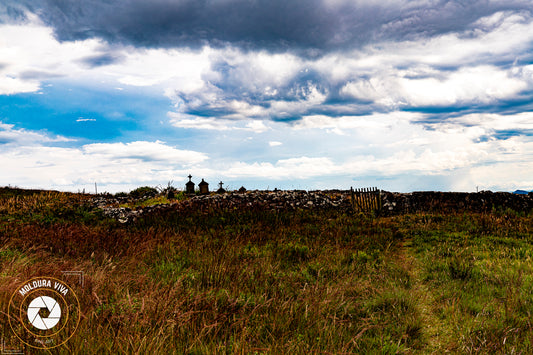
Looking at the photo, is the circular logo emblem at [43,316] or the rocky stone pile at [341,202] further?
the rocky stone pile at [341,202]

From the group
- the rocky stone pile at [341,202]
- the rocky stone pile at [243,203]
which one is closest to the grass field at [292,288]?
the rocky stone pile at [243,203]

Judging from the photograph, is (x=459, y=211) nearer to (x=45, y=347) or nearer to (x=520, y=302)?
(x=520, y=302)

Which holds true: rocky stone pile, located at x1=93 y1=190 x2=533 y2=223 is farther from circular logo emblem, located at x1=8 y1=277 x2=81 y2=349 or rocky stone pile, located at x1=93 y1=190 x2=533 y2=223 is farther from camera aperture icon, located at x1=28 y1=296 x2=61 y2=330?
camera aperture icon, located at x1=28 y1=296 x2=61 y2=330

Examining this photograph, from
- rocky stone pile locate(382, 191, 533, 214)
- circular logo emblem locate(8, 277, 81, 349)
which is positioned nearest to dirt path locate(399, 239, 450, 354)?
circular logo emblem locate(8, 277, 81, 349)

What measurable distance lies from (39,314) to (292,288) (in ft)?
10.4

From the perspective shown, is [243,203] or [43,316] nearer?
[43,316]

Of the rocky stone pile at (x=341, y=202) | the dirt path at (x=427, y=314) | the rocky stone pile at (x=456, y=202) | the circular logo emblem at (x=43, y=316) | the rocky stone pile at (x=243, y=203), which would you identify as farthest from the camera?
the rocky stone pile at (x=456, y=202)

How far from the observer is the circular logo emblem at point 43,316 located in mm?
2943

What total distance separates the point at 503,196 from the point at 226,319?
20.8 metres

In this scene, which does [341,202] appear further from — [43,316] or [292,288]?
[43,316]

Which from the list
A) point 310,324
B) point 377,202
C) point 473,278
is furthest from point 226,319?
point 377,202

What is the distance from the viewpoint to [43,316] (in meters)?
3.43

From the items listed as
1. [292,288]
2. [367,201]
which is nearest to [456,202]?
[367,201]

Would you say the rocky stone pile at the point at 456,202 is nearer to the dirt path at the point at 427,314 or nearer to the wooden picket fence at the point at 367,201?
the wooden picket fence at the point at 367,201
